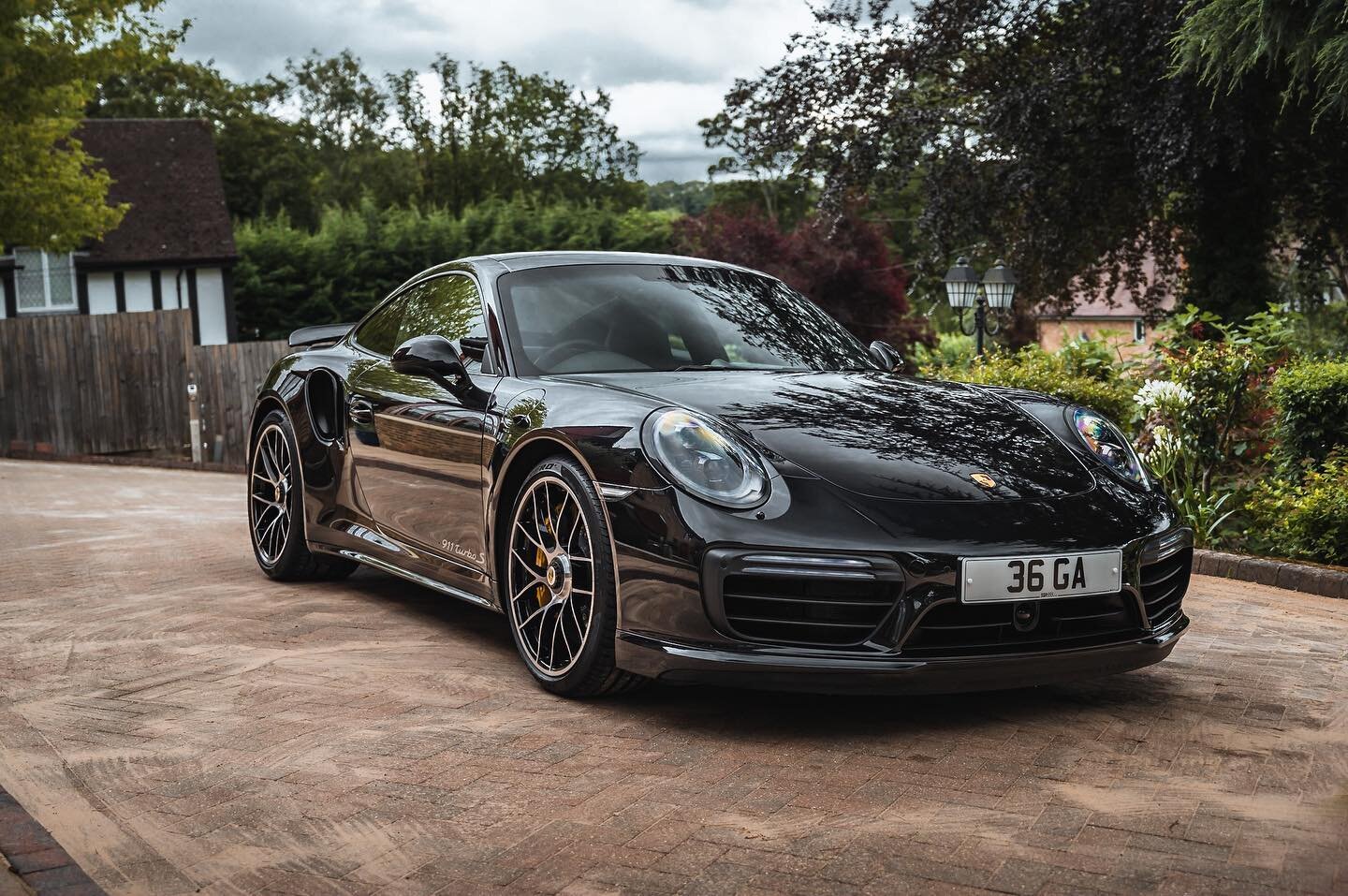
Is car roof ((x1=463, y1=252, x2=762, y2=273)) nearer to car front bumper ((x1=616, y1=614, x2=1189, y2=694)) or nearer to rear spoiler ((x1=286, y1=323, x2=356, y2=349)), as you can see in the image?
rear spoiler ((x1=286, y1=323, x2=356, y2=349))

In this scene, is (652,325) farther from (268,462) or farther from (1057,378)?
(1057,378)

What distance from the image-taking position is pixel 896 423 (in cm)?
445

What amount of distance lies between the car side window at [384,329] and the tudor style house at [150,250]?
27053mm

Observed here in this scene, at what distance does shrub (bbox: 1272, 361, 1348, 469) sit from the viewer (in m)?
7.54

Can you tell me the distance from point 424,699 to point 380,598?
196cm

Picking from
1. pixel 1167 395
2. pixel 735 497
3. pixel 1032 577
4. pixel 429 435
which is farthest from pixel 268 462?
pixel 1167 395

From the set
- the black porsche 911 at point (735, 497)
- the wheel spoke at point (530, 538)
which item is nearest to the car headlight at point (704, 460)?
the black porsche 911 at point (735, 497)

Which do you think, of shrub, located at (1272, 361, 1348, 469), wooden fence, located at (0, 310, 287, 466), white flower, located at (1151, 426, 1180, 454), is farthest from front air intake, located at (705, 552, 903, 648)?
wooden fence, located at (0, 310, 287, 466)

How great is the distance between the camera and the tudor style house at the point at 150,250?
32.2 m

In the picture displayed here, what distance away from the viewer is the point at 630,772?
3.75m

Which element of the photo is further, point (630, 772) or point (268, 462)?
point (268, 462)

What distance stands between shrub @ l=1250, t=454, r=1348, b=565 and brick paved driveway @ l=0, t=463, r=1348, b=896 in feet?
4.72

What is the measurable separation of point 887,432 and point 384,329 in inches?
110

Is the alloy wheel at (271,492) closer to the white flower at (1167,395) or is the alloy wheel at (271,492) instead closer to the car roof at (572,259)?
the car roof at (572,259)
